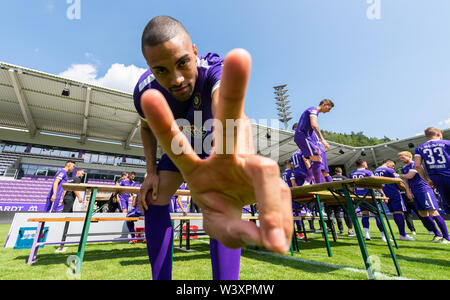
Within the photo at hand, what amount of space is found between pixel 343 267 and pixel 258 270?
Answer: 1.04m

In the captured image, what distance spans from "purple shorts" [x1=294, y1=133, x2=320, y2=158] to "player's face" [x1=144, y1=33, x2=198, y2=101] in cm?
360

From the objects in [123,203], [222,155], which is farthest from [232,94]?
[123,203]

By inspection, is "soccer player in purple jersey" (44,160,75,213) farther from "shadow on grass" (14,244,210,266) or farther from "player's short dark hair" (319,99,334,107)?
"player's short dark hair" (319,99,334,107)

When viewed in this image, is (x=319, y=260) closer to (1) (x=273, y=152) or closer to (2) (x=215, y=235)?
(2) (x=215, y=235)

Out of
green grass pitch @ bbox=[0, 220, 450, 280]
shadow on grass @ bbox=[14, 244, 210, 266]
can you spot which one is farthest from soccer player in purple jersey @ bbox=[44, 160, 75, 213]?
green grass pitch @ bbox=[0, 220, 450, 280]

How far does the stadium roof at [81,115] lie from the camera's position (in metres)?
12.1

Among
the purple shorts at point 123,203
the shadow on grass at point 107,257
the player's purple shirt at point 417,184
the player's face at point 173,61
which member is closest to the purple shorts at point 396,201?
the player's purple shirt at point 417,184

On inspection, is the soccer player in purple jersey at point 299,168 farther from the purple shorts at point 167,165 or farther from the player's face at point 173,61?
the player's face at point 173,61

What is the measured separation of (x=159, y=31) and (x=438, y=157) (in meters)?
4.82

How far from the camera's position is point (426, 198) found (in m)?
4.55

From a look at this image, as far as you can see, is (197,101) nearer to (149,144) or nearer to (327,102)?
(149,144)

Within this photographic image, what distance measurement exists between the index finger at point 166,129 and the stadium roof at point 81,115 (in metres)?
13.3

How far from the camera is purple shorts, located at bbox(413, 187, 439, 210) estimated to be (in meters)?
4.51
